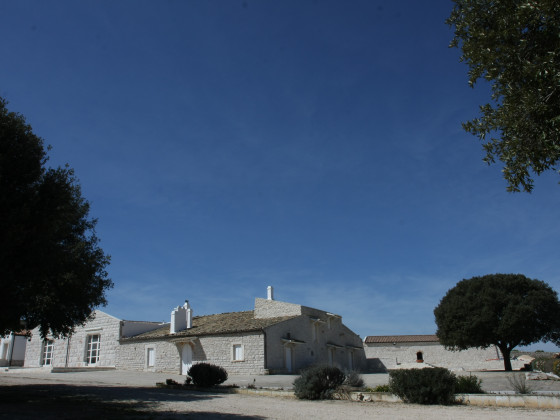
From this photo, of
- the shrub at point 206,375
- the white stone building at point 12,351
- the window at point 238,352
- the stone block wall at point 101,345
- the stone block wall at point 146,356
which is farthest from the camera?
the white stone building at point 12,351

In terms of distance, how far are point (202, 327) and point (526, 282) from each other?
25180 mm

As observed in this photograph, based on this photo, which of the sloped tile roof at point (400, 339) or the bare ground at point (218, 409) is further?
the sloped tile roof at point (400, 339)

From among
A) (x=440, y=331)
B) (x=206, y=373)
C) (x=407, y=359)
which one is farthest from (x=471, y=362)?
(x=206, y=373)

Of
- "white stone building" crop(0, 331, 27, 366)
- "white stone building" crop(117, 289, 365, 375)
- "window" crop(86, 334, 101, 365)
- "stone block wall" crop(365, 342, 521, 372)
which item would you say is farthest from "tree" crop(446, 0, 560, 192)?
"white stone building" crop(0, 331, 27, 366)

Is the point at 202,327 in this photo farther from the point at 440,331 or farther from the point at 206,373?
the point at 440,331

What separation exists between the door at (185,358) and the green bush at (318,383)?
61.6 feet

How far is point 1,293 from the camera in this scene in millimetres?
9977

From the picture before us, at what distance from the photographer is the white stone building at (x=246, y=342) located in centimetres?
2833

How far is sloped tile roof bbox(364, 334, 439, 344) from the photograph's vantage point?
45.6 m

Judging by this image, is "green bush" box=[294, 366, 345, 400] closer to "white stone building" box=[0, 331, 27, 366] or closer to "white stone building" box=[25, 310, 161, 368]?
"white stone building" box=[25, 310, 161, 368]

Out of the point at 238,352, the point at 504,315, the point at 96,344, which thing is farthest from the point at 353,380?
the point at 96,344

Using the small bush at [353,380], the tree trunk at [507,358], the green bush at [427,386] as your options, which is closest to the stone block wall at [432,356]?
the tree trunk at [507,358]

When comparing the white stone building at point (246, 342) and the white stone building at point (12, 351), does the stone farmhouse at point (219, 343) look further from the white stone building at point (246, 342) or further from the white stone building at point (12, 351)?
the white stone building at point (12, 351)

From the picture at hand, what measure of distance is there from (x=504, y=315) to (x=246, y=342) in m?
19.4
